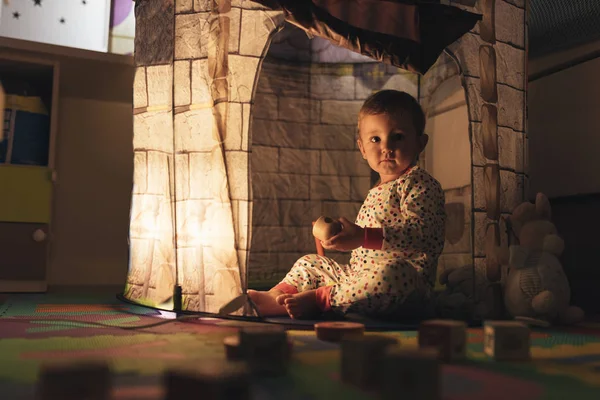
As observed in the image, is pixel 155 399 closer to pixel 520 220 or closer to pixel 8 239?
pixel 520 220

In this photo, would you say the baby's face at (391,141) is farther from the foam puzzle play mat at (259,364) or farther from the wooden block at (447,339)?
the wooden block at (447,339)

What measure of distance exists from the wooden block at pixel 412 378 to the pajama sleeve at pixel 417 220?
88 cm

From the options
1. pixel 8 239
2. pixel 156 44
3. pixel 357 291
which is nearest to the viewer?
pixel 357 291

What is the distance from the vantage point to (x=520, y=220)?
1.69 m

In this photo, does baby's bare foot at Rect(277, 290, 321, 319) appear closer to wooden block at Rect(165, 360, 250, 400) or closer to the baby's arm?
the baby's arm

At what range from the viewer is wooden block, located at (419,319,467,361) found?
1002 mm

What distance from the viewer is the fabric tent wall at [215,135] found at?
1551 mm

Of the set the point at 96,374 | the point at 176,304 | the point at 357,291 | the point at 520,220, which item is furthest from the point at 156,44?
the point at 96,374

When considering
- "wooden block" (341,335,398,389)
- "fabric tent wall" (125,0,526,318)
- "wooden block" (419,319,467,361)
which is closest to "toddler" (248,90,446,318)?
"fabric tent wall" (125,0,526,318)

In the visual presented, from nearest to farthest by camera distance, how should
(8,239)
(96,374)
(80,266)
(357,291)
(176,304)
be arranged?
(96,374) → (357,291) → (176,304) → (8,239) → (80,266)

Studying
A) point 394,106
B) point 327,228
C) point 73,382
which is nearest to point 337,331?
point 327,228

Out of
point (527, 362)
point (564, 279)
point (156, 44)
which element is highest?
point (156, 44)

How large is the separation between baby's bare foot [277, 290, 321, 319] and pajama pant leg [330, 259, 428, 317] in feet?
0.26

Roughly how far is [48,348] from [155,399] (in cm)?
45
